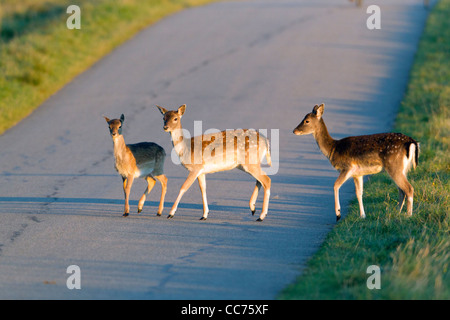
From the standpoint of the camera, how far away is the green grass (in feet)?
24.8

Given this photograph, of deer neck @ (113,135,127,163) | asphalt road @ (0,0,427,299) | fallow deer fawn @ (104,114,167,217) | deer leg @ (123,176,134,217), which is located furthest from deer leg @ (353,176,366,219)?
deer neck @ (113,135,127,163)

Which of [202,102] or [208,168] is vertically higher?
[202,102]

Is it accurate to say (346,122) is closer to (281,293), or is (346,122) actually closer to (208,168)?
(208,168)

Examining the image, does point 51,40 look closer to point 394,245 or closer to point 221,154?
point 221,154

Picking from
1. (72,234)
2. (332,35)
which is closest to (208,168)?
(72,234)

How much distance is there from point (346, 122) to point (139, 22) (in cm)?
1280

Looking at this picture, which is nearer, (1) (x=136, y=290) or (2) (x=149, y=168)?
(1) (x=136, y=290)

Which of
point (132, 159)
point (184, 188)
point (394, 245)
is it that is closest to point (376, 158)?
point (394, 245)

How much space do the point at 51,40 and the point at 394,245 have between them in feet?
53.3

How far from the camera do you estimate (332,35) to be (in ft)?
88.9

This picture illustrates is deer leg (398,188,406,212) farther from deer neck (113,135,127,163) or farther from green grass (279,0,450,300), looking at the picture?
deer neck (113,135,127,163)

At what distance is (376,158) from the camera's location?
10391 millimetres
